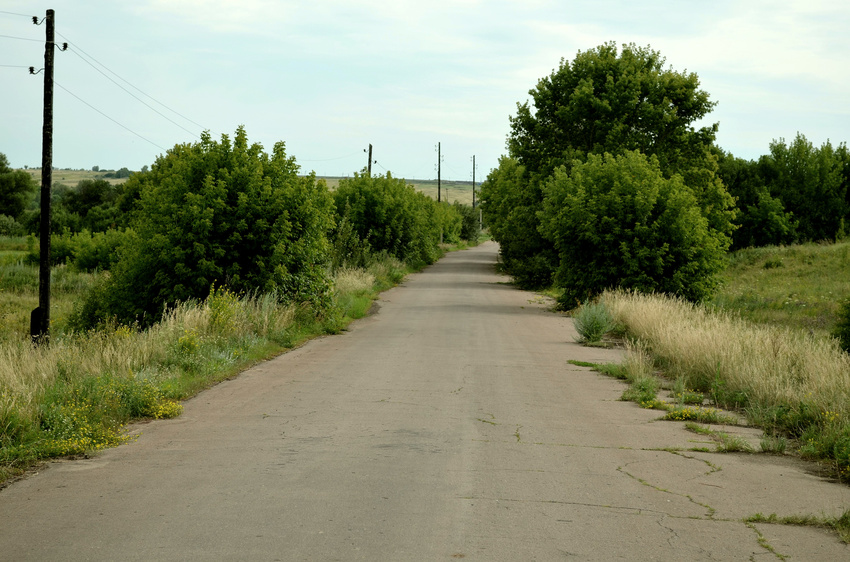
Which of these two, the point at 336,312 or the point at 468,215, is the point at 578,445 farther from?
the point at 468,215

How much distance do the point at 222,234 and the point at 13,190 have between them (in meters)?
75.6

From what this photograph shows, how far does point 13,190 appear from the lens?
8488cm

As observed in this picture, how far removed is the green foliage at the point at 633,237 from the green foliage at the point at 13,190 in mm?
72828

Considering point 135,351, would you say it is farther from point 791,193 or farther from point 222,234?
point 791,193

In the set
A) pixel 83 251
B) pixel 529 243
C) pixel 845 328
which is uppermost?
pixel 529 243

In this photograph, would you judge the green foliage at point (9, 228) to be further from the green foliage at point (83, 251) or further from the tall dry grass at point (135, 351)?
the tall dry grass at point (135, 351)

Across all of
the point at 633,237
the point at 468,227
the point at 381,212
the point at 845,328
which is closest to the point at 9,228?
the point at 381,212

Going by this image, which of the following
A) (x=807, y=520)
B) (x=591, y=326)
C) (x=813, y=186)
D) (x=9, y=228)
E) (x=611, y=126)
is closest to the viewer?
(x=807, y=520)

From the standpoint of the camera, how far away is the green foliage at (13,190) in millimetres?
83938

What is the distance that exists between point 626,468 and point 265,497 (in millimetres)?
3221

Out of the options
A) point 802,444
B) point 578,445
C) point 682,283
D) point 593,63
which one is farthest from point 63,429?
point 593,63

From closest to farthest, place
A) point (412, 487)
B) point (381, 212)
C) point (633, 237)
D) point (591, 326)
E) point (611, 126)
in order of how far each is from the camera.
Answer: point (412, 487)
point (591, 326)
point (633, 237)
point (611, 126)
point (381, 212)

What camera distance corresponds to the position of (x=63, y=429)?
775 cm

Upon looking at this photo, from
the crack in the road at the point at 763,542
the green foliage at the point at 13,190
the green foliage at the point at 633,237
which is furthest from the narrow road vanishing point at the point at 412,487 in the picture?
the green foliage at the point at 13,190
